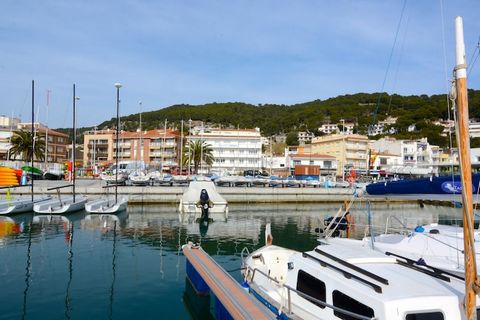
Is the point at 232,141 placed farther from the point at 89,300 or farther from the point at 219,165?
the point at 89,300

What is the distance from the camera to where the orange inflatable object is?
52.5 m

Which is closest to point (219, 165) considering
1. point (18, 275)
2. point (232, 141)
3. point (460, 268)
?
point (232, 141)

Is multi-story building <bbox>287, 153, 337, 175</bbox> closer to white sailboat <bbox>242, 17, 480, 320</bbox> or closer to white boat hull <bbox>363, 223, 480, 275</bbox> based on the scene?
white boat hull <bbox>363, 223, 480, 275</bbox>

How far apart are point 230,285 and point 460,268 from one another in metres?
6.71

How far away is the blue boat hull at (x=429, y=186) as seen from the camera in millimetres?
12117

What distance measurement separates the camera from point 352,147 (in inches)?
4719

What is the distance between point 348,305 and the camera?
8602mm

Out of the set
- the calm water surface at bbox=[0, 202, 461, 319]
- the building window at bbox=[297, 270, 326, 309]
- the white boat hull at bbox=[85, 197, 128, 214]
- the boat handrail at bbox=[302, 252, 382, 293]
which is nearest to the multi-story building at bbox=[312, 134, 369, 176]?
the calm water surface at bbox=[0, 202, 461, 319]

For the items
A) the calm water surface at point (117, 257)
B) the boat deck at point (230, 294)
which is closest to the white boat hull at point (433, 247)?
the boat deck at point (230, 294)

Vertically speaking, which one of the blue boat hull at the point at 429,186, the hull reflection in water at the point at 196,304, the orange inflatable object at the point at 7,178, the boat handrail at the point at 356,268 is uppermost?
the blue boat hull at the point at 429,186

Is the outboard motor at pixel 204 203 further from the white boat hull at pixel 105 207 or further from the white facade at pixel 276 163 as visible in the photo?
the white facade at pixel 276 163

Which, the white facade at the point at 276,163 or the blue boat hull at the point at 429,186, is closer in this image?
the blue boat hull at the point at 429,186

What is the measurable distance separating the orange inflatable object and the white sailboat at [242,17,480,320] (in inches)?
1978

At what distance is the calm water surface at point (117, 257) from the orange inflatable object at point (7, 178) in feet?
52.3
